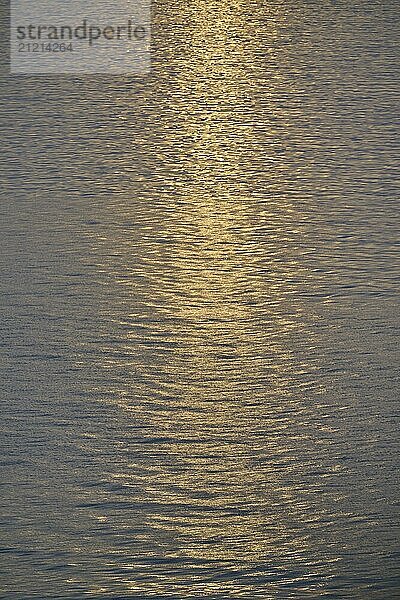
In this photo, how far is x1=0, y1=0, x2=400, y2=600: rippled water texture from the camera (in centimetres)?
65

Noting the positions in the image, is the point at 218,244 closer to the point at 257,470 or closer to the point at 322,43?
the point at 257,470

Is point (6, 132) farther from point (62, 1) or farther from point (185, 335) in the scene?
point (62, 1)

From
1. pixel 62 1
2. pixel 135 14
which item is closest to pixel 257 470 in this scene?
pixel 135 14

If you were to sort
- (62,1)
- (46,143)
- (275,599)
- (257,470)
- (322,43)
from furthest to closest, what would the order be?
(62,1)
(322,43)
(46,143)
(257,470)
(275,599)

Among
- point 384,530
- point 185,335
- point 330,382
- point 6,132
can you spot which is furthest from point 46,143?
point 384,530

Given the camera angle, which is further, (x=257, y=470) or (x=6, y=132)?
(x=6, y=132)

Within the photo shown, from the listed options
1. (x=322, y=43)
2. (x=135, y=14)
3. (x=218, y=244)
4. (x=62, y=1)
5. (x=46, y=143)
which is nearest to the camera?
A: (x=218, y=244)

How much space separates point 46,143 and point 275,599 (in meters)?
0.87

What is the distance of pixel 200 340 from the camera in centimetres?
90

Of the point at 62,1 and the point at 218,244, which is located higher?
the point at 62,1

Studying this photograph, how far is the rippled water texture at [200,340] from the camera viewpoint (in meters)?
0.65

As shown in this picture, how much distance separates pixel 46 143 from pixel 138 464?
71 cm

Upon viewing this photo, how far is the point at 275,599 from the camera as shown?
1.97 ft

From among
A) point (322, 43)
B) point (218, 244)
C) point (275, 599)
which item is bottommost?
point (275, 599)
